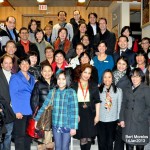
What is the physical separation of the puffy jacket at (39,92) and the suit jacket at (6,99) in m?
0.32

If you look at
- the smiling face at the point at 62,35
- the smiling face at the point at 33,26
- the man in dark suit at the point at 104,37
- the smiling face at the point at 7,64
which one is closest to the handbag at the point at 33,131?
the smiling face at the point at 7,64

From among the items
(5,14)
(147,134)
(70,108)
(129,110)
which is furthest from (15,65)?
→ (5,14)

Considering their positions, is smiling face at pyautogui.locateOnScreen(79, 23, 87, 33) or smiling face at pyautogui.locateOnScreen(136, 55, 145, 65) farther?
smiling face at pyautogui.locateOnScreen(79, 23, 87, 33)

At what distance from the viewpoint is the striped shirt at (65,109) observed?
12.6ft

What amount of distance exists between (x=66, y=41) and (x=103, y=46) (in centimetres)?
106

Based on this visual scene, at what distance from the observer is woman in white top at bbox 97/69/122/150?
14.2 ft

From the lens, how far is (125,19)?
1173 cm

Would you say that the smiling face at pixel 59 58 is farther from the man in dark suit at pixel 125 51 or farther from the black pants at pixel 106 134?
the black pants at pixel 106 134

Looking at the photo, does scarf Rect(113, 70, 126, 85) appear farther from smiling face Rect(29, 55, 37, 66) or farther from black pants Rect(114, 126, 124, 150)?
smiling face Rect(29, 55, 37, 66)

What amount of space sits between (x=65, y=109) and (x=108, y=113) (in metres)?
0.79

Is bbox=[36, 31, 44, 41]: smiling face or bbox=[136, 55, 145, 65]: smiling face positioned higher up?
bbox=[36, 31, 44, 41]: smiling face

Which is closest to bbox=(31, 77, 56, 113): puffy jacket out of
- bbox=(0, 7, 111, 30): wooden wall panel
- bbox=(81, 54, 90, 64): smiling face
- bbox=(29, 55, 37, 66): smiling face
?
bbox=(29, 55, 37, 66): smiling face

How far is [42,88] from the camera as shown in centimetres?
417

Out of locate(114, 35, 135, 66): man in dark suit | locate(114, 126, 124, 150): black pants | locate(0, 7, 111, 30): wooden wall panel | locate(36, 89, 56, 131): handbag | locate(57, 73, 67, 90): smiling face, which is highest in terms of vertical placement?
locate(0, 7, 111, 30): wooden wall panel
